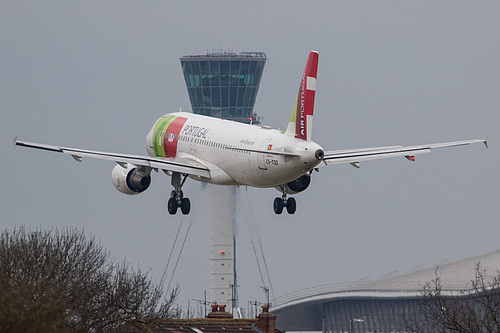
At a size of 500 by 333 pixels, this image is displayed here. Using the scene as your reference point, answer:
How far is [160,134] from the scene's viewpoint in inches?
4427

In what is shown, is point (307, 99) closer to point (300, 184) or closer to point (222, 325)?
point (300, 184)

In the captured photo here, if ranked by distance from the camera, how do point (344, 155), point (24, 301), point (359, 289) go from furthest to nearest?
point (359, 289), point (344, 155), point (24, 301)

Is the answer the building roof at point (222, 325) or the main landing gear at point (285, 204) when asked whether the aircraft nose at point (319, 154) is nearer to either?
the main landing gear at point (285, 204)

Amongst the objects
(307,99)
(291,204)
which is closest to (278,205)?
(291,204)

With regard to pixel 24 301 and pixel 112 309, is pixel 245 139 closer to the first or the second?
pixel 112 309

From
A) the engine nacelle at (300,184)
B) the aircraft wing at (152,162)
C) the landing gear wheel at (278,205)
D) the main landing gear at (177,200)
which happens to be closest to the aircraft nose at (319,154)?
the engine nacelle at (300,184)

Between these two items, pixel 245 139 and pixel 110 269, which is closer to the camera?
pixel 245 139

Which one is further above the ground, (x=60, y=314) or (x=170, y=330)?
(x=170, y=330)

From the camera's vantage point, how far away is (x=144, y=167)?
342 feet

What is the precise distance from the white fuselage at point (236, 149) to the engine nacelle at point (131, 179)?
384 centimetres

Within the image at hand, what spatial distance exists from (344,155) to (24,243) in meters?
29.3

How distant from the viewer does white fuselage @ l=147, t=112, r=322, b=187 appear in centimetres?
9106

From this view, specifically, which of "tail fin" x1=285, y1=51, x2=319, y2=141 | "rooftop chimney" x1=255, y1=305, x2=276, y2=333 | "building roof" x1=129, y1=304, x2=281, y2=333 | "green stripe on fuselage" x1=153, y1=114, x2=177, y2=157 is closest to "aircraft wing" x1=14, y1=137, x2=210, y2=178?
"green stripe on fuselage" x1=153, y1=114, x2=177, y2=157

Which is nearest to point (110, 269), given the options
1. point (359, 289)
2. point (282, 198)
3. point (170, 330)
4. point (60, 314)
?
point (170, 330)
